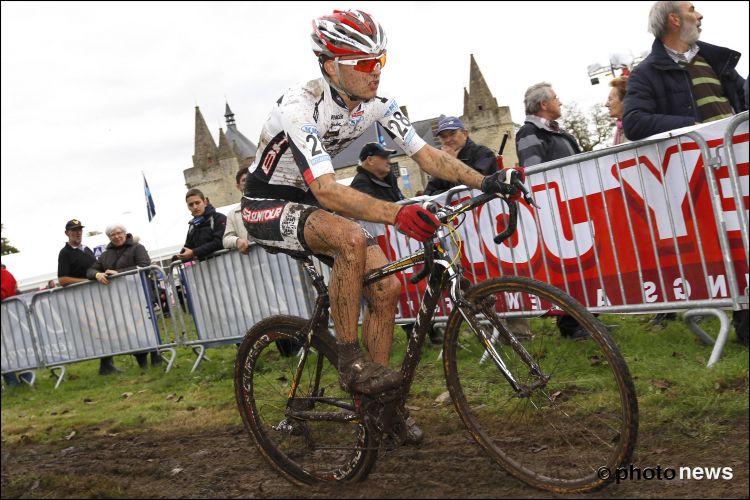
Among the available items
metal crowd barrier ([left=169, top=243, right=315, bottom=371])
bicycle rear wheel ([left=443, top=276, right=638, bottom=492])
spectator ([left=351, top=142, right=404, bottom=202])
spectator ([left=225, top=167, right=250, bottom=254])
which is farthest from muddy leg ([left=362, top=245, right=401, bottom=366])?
spectator ([left=225, top=167, right=250, bottom=254])

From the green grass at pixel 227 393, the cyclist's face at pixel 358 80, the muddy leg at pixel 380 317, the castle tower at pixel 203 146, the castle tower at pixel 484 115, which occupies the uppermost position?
the castle tower at pixel 203 146

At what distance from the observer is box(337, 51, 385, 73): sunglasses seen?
337cm

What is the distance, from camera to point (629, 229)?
16.4 ft

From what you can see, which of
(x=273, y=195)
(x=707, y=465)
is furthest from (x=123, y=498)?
(x=707, y=465)

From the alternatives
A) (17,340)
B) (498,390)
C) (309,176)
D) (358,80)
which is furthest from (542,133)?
(17,340)

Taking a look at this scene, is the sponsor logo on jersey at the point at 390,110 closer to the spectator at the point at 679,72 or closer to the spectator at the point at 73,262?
the spectator at the point at 679,72

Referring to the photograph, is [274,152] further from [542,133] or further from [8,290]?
[8,290]

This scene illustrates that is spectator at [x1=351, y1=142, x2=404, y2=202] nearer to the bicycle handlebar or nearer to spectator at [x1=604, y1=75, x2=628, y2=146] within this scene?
spectator at [x1=604, y1=75, x2=628, y2=146]

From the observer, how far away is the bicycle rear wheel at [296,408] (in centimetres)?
349

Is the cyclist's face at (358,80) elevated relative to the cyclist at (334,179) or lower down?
elevated

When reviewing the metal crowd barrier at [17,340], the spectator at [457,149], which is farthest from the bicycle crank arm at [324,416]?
the metal crowd barrier at [17,340]

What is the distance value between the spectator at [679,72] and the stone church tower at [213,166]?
7955 centimetres

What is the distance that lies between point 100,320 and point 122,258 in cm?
98

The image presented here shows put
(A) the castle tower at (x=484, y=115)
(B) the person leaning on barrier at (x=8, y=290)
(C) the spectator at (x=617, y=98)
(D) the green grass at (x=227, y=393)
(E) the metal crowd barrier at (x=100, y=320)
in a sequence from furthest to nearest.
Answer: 1. (A) the castle tower at (x=484, y=115)
2. (B) the person leaning on barrier at (x=8, y=290)
3. (E) the metal crowd barrier at (x=100, y=320)
4. (C) the spectator at (x=617, y=98)
5. (D) the green grass at (x=227, y=393)
